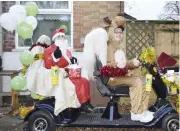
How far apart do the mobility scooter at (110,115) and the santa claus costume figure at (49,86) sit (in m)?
0.15

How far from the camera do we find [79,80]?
18.7ft

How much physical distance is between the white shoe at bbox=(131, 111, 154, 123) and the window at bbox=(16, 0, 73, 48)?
10.5 ft

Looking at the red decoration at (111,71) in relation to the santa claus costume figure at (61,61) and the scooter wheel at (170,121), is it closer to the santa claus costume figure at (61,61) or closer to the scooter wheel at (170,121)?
the santa claus costume figure at (61,61)

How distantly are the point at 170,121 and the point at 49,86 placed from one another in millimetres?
1835

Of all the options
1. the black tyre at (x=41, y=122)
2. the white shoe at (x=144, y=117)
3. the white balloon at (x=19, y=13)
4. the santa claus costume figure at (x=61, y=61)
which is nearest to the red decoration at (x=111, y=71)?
the santa claus costume figure at (x=61, y=61)

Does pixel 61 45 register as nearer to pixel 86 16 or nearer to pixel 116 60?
pixel 116 60

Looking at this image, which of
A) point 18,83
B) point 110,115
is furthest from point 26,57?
point 110,115

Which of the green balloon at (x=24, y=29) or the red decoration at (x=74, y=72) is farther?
the red decoration at (x=74, y=72)

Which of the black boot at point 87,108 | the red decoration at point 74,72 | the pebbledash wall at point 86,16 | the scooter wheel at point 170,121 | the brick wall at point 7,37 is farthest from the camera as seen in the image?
the brick wall at point 7,37

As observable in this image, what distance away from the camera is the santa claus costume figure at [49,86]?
5531 millimetres

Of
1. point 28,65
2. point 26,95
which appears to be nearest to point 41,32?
point 26,95

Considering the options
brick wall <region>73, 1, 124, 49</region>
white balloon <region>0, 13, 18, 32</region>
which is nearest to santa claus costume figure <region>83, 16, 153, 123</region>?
white balloon <region>0, 13, 18, 32</region>

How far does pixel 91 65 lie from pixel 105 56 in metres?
0.27

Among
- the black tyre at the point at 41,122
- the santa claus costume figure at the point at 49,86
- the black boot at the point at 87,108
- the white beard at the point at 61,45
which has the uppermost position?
the white beard at the point at 61,45
